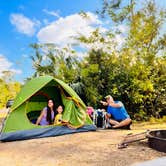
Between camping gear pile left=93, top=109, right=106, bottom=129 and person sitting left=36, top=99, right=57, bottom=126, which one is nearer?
person sitting left=36, top=99, right=57, bottom=126

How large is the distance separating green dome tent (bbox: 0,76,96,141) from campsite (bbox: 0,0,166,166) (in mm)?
22

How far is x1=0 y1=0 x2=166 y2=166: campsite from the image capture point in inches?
223

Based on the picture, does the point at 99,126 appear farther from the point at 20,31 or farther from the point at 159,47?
the point at 20,31

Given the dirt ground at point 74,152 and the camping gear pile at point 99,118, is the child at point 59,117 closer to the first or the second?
the dirt ground at point 74,152

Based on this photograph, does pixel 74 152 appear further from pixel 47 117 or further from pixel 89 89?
pixel 89 89

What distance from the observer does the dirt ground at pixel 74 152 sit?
483cm

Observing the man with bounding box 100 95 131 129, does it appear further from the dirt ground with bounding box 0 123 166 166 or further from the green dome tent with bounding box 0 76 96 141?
the dirt ground with bounding box 0 123 166 166

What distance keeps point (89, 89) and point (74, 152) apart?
18.2ft

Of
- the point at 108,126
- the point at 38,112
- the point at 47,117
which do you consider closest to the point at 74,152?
the point at 47,117

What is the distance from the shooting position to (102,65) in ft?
37.8

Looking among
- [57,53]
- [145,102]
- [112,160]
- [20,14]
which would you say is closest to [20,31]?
[20,14]

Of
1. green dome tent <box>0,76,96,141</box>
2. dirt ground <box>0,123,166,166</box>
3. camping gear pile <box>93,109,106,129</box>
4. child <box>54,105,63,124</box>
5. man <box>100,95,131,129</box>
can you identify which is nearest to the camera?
dirt ground <box>0,123,166,166</box>

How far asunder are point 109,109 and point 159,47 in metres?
5.30

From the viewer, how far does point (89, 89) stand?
1095cm
